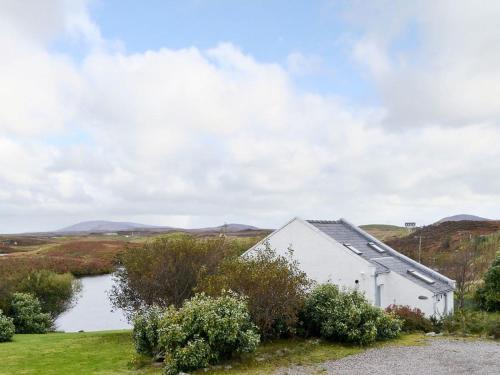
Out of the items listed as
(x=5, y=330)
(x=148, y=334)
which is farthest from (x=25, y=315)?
(x=148, y=334)

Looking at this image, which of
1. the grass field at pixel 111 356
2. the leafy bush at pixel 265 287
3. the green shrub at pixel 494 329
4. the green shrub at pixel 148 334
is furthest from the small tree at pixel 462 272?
the green shrub at pixel 148 334

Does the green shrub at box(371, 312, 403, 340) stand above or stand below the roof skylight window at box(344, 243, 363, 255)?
below

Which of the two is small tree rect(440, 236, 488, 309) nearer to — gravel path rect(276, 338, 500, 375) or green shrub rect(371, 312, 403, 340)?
green shrub rect(371, 312, 403, 340)

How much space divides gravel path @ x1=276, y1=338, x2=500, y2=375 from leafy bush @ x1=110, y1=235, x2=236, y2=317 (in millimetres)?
7730

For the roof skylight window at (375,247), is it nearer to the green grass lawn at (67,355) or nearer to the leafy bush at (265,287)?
the leafy bush at (265,287)

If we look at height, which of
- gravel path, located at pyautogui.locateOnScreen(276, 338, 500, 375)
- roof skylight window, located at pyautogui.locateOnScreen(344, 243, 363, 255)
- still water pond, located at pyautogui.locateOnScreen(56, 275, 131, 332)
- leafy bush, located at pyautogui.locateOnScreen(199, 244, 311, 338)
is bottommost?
still water pond, located at pyautogui.locateOnScreen(56, 275, 131, 332)

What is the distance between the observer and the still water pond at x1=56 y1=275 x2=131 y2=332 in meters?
41.7

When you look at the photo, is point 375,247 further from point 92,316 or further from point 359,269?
point 92,316

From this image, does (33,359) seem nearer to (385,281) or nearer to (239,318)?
(239,318)

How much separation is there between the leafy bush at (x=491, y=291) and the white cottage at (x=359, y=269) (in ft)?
14.5

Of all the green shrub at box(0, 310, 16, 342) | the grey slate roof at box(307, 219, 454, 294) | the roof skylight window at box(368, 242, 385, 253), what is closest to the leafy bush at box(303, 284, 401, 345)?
the grey slate roof at box(307, 219, 454, 294)

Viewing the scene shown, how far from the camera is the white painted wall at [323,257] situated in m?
27.6

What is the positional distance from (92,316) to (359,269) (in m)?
28.1

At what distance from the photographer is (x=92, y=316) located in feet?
151
